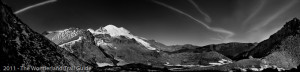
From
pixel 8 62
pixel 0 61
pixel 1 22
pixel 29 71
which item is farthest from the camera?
pixel 1 22

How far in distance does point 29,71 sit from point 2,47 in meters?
26.3

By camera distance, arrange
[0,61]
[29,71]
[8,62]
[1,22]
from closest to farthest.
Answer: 1. [0,61]
2. [8,62]
3. [29,71]
4. [1,22]

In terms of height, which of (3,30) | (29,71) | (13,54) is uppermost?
(3,30)

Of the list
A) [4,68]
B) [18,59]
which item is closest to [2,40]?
[18,59]

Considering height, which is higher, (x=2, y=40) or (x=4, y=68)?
(x=2, y=40)

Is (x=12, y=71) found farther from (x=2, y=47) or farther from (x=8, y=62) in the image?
(x=2, y=47)

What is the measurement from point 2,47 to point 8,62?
46.2 ft

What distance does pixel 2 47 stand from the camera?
17775 centimetres

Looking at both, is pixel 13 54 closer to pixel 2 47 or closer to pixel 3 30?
pixel 2 47

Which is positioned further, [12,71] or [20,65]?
[20,65]

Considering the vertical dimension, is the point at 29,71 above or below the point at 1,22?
below

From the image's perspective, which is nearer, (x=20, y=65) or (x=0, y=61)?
(x=0, y=61)

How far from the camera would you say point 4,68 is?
162250mm

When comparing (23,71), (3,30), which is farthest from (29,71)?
(3,30)
